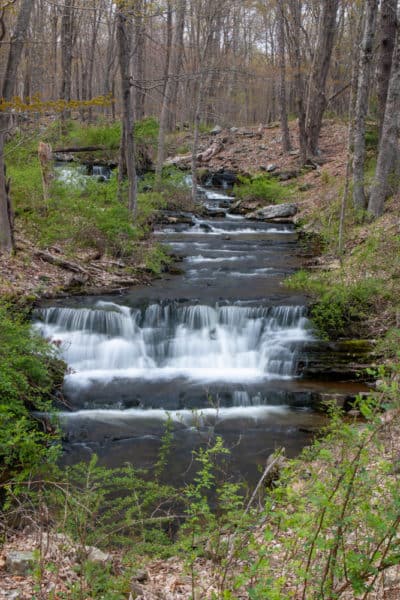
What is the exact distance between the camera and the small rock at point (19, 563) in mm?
3941

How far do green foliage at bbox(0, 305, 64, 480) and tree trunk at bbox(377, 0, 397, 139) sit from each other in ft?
36.6

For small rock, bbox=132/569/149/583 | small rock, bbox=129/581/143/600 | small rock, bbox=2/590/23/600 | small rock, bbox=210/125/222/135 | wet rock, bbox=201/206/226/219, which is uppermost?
small rock, bbox=210/125/222/135

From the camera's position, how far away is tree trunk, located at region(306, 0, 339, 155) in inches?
778

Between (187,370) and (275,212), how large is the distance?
10877 millimetres

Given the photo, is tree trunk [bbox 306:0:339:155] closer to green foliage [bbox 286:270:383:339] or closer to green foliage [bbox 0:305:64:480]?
green foliage [bbox 286:270:383:339]

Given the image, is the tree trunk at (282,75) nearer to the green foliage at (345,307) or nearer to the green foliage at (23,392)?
the green foliage at (345,307)

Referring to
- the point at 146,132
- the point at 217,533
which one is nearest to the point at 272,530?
the point at 217,533

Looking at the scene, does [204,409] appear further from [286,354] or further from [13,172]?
[13,172]

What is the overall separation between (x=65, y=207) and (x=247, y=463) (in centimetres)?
884

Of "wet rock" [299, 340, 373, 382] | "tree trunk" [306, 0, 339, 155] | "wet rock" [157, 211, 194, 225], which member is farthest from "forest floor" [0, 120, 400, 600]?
"wet rock" [157, 211, 194, 225]

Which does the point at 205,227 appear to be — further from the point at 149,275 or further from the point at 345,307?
the point at 345,307

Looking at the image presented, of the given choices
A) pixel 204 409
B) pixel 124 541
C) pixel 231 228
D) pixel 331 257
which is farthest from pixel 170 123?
pixel 124 541

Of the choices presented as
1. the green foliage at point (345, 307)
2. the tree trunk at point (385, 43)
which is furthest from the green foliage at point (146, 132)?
the green foliage at point (345, 307)

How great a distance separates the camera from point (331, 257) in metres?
13.1
